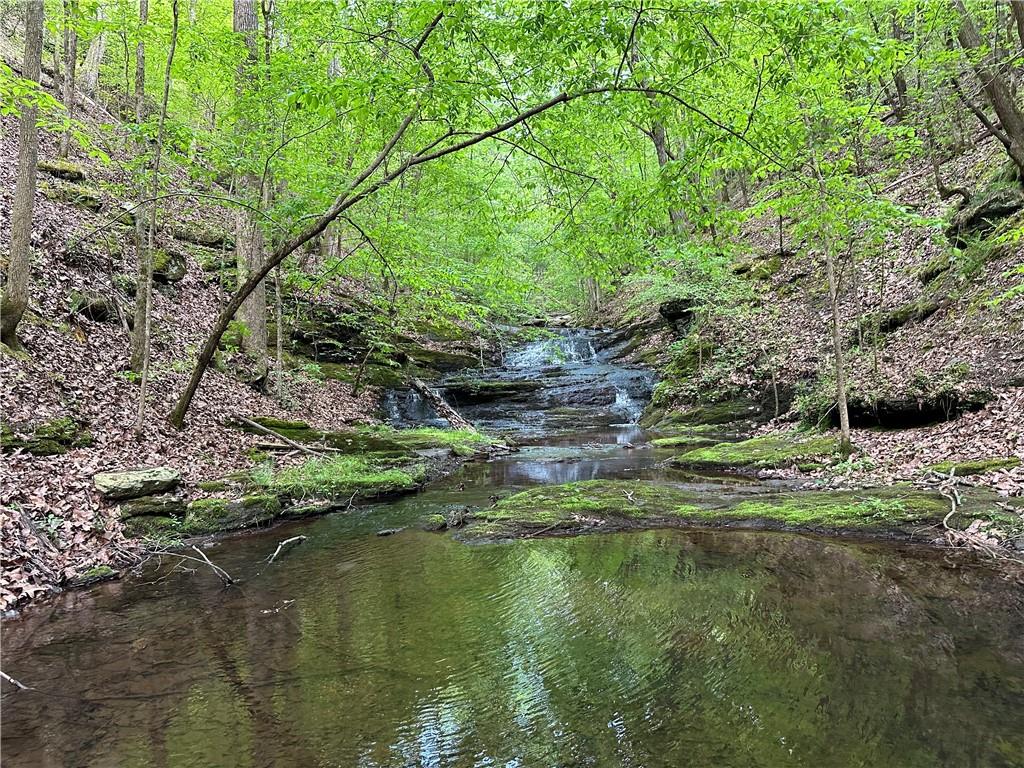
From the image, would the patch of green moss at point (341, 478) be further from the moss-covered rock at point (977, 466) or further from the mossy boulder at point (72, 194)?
the mossy boulder at point (72, 194)

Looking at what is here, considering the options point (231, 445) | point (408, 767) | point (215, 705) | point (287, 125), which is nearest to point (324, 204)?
point (287, 125)

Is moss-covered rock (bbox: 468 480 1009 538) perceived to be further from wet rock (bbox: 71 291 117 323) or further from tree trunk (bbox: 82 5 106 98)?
tree trunk (bbox: 82 5 106 98)

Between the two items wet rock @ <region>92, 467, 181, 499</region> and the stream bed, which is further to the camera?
wet rock @ <region>92, 467, 181, 499</region>

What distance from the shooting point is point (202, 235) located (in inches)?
640

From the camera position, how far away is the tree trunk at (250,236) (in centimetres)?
1038

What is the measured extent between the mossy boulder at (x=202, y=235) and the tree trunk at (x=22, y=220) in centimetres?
819

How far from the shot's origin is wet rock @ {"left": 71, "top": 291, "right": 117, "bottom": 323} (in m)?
9.94

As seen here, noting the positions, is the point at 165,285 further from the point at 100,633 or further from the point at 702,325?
the point at 702,325

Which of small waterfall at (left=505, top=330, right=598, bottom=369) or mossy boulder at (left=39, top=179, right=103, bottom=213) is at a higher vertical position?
mossy boulder at (left=39, top=179, right=103, bottom=213)

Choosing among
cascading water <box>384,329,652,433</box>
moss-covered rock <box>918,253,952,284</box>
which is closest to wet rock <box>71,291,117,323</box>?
cascading water <box>384,329,652,433</box>

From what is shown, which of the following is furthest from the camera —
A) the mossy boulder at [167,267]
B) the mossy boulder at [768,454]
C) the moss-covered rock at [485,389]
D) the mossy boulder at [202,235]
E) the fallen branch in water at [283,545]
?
the moss-covered rock at [485,389]

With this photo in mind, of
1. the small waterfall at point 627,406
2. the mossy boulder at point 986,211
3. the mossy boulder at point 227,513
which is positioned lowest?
the mossy boulder at point 227,513

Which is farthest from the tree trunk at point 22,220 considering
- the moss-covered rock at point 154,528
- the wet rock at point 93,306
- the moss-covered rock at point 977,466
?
the moss-covered rock at point 977,466

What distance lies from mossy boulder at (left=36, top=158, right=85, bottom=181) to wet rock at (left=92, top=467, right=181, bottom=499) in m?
10.9
